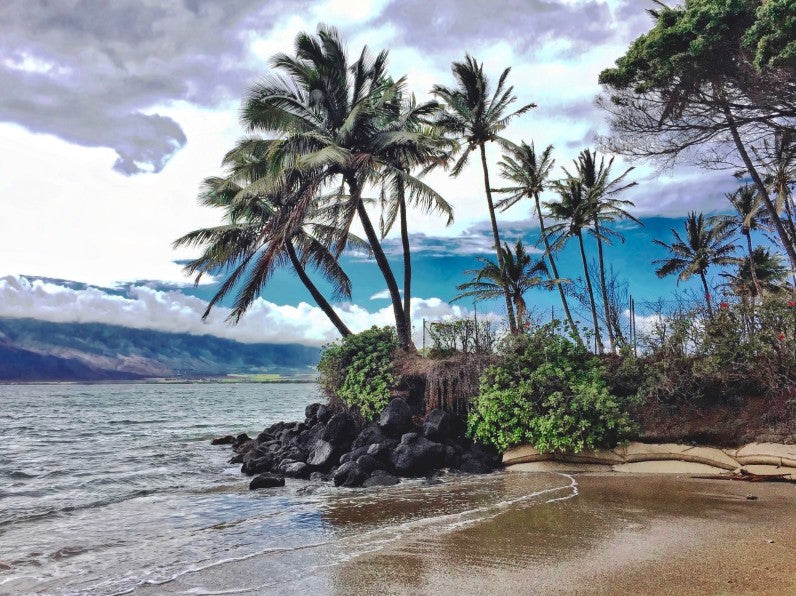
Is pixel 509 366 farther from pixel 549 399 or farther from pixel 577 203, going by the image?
pixel 577 203

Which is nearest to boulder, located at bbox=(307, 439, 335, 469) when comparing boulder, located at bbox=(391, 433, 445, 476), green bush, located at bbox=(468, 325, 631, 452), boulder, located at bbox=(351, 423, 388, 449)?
boulder, located at bbox=(351, 423, 388, 449)

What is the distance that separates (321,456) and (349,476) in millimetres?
2048

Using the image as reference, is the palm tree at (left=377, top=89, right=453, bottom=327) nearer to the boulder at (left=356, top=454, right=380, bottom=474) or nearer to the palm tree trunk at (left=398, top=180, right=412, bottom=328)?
the palm tree trunk at (left=398, top=180, right=412, bottom=328)

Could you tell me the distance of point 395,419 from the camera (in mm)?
13930

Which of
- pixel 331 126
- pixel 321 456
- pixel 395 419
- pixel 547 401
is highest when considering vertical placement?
pixel 331 126

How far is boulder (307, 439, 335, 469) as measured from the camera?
1330 cm

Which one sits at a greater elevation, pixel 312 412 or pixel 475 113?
pixel 475 113

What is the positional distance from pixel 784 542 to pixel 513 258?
2134cm

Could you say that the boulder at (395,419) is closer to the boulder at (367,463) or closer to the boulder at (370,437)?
the boulder at (370,437)

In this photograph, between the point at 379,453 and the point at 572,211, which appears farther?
the point at 572,211

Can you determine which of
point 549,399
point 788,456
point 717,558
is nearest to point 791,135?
point 788,456

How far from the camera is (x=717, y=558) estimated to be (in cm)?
530

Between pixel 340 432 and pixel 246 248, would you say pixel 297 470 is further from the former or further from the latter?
pixel 246 248

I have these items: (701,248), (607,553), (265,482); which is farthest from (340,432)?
(701,248)
